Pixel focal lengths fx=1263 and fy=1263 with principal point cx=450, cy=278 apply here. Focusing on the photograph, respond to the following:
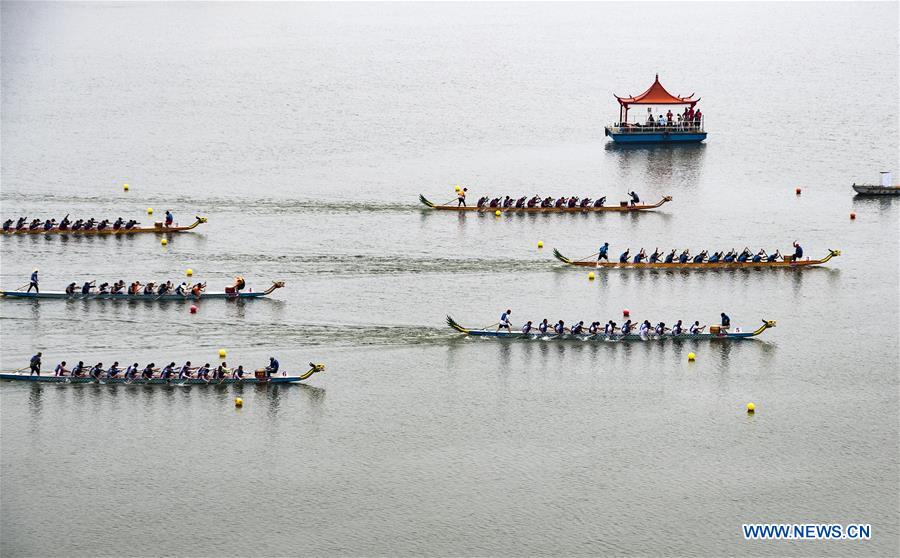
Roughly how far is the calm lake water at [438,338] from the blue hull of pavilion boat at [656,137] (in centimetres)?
109

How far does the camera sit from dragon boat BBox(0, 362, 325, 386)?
126ft

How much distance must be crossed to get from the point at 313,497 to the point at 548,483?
6.14 meters

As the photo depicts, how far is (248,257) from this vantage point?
51094 millimetres

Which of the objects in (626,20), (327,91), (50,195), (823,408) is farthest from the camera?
(626,20)

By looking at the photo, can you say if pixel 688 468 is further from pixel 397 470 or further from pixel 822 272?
pixel 822 272

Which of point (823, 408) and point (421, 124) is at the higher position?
point (421, 124)

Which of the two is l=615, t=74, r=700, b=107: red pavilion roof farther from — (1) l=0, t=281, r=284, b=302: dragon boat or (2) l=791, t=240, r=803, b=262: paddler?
(1) l=0, t=281, r=284, b=302: dragon boat

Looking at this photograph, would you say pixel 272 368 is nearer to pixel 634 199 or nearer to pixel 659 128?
Result: pixel 634 199

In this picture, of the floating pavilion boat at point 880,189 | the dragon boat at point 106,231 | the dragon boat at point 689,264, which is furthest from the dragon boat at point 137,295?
the floating pavilion boat at point 880,189

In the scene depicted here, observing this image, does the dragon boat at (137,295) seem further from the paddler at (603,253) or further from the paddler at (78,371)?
the paddler at (603,253)

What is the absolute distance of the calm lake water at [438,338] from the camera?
105 ft

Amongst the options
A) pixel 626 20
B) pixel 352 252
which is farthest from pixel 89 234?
pixel 626 20

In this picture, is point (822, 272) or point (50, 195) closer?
point (822, 272)

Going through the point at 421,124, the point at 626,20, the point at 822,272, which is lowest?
the point at 822,272
